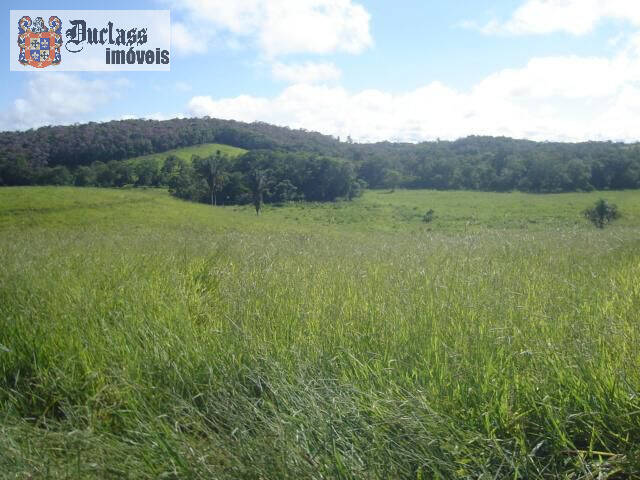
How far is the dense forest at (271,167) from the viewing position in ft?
228

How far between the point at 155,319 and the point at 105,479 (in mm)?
1603

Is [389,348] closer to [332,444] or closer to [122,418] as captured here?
[332,444]

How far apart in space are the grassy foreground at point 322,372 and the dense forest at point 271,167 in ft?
209

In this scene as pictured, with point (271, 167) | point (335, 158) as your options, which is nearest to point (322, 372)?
point (271, 167)

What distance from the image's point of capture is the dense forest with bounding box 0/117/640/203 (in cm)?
6962

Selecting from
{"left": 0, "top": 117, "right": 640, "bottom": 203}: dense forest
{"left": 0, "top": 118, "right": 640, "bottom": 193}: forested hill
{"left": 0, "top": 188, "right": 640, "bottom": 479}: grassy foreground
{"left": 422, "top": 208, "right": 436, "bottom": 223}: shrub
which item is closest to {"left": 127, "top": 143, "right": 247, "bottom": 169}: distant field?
{"left": 0, "top": 118, "right": 640, "bottom": 193}: forested hill

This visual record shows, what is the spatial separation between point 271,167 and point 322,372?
82367 mm

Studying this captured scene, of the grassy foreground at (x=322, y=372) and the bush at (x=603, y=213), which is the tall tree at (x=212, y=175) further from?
the grassy foreground at (x=322, y=372)

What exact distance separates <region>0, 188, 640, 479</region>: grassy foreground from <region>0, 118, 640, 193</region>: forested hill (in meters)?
73.8

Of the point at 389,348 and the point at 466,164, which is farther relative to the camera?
the point at 466,164

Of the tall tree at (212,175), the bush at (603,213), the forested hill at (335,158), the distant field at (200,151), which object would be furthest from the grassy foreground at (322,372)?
the distant field at (200,151)

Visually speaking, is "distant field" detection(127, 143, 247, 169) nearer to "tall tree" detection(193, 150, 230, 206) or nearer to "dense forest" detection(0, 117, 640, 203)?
"dense forest" detection(0, 117, 640, 203)

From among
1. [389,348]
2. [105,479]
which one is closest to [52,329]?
[105,479]

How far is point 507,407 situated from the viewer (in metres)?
1.98
